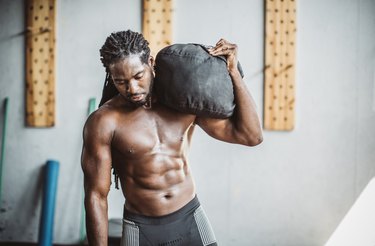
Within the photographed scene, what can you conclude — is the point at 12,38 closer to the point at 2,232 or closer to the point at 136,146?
the point at 2,232

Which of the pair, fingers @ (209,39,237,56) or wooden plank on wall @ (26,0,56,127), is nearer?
fingers @ (209,39,237,56)

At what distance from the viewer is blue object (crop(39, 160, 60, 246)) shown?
141 inches

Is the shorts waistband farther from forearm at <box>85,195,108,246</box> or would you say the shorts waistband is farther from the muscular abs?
forearm at <box>85,195,108,246</box>

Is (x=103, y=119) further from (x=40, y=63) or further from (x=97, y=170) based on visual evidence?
(x=40, y=63)

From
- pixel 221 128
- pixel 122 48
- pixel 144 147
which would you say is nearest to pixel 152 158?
pixel 144 147

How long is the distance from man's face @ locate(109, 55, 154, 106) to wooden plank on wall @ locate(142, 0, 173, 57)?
190 cm

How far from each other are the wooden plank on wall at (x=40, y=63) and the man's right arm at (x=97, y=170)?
2.19 metres

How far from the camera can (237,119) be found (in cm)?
181

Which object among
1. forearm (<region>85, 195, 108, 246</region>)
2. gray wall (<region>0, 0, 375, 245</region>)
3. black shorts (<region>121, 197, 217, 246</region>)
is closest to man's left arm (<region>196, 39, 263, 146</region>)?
black shorts (<region>121, 197, 217, 246</region>)

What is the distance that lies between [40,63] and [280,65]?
87.5 inches

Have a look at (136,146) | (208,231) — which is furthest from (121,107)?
(208,231)

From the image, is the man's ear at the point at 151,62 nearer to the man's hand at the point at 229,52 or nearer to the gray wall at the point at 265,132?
the man's hand at the point at 229,52

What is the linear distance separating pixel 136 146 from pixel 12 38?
2.61 meters

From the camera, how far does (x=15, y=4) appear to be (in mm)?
3691
